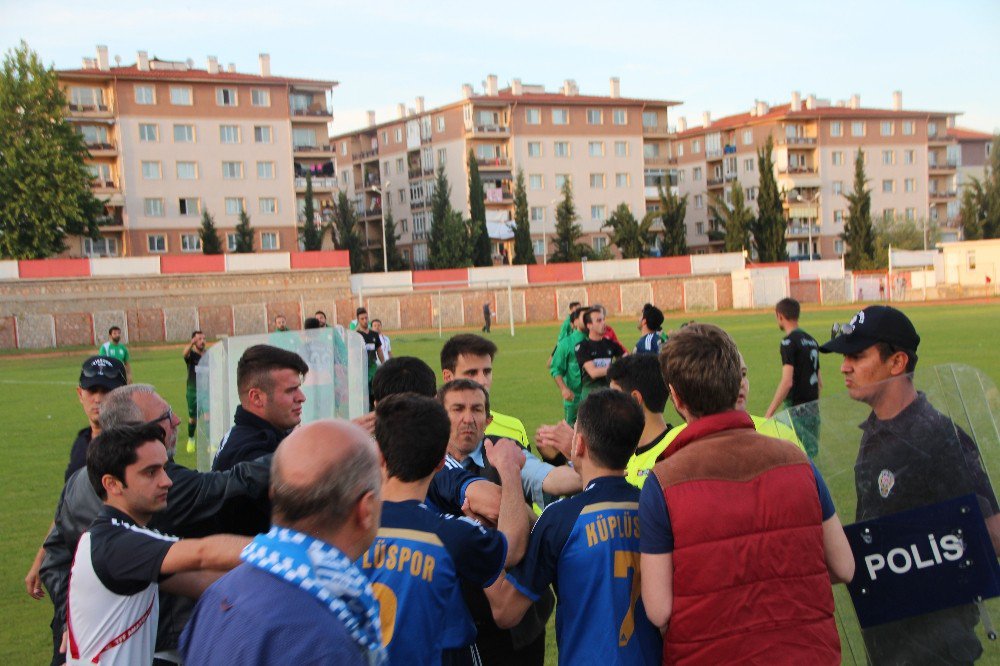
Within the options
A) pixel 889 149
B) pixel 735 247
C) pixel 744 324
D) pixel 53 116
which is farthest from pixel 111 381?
pixel 889 149

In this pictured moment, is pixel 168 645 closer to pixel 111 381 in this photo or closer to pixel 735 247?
pixel 111 381

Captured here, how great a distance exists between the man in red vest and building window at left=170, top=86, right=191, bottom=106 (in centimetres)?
7604

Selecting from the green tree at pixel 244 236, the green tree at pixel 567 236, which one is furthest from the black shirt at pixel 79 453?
the green tree at pixel 567 236

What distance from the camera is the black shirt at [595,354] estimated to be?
453 inches

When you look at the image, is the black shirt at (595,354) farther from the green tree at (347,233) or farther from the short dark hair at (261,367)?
the green tree at (347,233)

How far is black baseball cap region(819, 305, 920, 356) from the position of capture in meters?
3.88

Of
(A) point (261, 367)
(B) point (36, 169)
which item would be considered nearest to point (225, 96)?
(B) point (36, 169)

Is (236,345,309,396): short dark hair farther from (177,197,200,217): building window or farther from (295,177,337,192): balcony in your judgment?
(295,177,337,192): balcony

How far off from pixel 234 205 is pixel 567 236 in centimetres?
2742

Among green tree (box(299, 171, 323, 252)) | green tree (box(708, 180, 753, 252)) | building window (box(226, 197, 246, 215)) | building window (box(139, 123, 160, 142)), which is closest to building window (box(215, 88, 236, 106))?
building window (box(139, 123, 160, 142))

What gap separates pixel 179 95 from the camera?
72375mm

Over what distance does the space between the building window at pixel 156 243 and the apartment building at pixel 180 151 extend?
76mm

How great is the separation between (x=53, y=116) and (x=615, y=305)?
4016 cm

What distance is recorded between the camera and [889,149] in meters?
100
